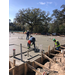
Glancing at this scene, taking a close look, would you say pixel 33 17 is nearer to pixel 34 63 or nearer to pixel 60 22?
pixel 60 22

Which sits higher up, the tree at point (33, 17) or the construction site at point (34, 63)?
the tree at point (33, 17)

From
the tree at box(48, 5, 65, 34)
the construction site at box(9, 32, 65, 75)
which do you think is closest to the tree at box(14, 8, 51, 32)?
the tree at box(48, 5, 65, 34)

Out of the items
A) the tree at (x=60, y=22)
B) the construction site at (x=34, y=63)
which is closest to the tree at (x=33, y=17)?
the tree at (x=60, y=22)

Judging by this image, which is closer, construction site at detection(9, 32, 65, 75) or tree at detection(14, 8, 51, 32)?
construction site at detection(9, 32, 65, 75)

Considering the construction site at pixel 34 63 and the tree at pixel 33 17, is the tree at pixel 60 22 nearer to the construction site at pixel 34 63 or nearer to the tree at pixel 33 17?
the tree at pixel 33 17

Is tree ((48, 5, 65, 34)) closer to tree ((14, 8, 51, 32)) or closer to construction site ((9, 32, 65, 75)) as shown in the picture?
tree ((14, 8, 51, 32))

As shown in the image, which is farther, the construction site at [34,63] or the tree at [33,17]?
the tree at [33,17]

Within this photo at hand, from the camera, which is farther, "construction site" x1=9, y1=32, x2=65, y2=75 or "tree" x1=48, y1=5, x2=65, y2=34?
"tree" x1=48, y1=5, x2=65, y2=34

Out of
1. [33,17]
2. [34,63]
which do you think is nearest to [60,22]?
[33,17]

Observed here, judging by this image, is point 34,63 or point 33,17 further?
point 33,17

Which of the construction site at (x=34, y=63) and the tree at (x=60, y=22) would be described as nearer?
the construction site at (x=34, y=63)

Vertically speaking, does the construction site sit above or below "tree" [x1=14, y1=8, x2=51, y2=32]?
below

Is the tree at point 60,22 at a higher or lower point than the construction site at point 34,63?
higher
